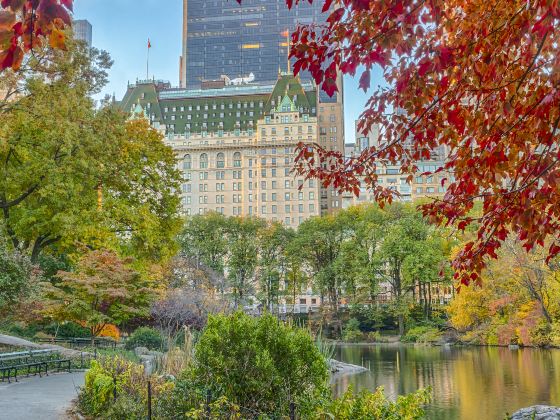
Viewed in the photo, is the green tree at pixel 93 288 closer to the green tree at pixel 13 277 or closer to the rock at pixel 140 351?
the rock at pixel 140 351

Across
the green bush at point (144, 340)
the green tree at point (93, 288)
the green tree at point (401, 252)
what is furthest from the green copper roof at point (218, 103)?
the green tree at point (93, 288)

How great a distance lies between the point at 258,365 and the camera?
7695mm

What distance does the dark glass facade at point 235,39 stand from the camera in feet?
508

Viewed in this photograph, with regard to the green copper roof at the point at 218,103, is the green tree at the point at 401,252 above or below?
below

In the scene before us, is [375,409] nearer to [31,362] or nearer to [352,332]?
[31,362]

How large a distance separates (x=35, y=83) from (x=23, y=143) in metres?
2.46

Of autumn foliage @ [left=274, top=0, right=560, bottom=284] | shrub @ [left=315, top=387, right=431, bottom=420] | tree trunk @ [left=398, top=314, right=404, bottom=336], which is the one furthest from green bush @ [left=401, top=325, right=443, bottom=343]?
autumn foliage @ [left=274, top=0, right=560, bottom=284]

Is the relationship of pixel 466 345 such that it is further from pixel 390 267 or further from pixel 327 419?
pixel 327 419

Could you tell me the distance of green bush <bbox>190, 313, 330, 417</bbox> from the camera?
7855 millimetres

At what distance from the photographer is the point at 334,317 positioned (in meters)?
56.4

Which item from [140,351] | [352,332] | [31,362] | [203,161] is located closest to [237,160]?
[203,161]

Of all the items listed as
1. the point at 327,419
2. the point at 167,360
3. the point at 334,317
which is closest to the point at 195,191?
the point at 334,317

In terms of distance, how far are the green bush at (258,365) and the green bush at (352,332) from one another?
142ft

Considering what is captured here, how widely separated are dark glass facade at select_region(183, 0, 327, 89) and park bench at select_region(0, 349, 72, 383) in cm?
14026
